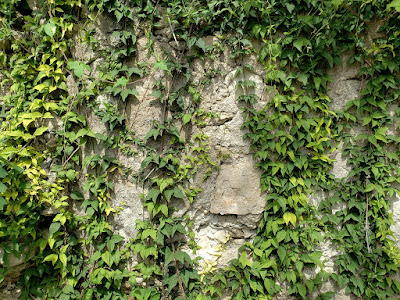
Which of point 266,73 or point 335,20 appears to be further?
point 266,73

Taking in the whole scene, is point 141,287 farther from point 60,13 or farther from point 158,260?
point 60,13

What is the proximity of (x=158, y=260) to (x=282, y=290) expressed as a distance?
1.15 metres

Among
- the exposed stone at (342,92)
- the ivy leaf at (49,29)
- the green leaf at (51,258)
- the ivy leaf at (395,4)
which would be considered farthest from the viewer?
the exposed stone at (342,92)

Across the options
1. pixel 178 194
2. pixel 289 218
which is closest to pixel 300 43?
pixel 289 218

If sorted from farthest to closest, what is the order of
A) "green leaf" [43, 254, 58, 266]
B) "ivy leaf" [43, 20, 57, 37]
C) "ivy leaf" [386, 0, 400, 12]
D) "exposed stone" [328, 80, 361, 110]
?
"exposed stone" [328, 80, 361, 110] < "green leaf" [43, 254, 58, 266] < "ivy leaf" [43, 20, 57, 37] < "ivy leaf" [386, 0, 400, 12]

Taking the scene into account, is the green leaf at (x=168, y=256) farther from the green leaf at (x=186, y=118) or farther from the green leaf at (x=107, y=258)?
the green leaf at (x=186, y=118)

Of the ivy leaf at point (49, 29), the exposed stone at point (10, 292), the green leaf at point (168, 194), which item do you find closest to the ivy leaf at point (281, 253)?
the green leaf at point (168, 194)

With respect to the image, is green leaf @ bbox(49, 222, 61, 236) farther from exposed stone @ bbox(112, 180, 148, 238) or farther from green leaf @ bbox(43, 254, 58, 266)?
exposed stone @ bbox(112, 180, 148, 238)

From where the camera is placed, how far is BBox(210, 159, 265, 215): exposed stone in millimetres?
2266

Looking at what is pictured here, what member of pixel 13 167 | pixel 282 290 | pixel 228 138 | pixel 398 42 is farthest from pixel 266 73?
pixel 13 167

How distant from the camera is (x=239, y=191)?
7.48ft

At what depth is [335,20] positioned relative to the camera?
2104 millimetres

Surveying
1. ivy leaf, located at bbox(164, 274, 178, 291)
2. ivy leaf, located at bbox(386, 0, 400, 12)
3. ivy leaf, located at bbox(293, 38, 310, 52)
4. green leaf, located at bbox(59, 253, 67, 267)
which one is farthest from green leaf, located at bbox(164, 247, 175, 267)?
ivy leaf, located at bbox(386, 0, 400, 12)

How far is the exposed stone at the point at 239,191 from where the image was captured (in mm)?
2266
